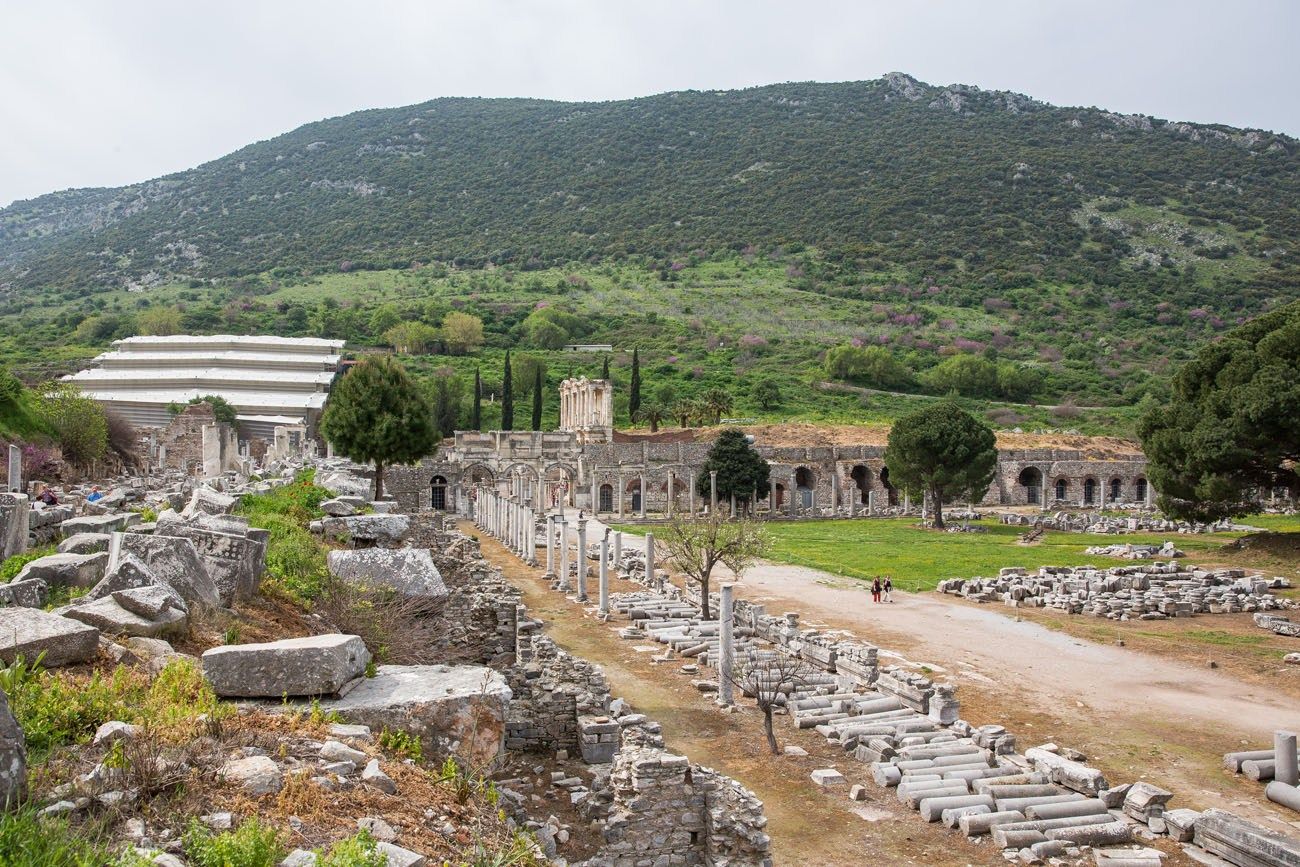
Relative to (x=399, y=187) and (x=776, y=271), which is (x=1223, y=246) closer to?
(x=776, y=271)

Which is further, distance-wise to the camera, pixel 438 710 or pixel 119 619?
pixel 119 619

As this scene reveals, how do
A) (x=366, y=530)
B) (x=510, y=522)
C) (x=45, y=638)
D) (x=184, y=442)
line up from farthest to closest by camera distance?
(x=184, y=442)
(x=510, y=522)
(x=366, y=530)
(x=45, y=638)

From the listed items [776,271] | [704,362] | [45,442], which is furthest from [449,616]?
[776,271]

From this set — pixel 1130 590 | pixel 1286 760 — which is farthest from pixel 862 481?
pixel 1286 760

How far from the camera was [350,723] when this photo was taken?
566 centimetres

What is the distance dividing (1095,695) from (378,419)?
86.7 ft

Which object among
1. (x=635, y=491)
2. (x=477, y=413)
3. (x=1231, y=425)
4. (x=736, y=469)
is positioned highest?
(x=477, y=413)

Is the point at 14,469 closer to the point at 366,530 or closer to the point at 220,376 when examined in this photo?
the point at 366,530

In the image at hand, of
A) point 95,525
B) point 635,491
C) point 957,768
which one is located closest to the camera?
point 95,525

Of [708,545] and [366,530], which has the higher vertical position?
[366,530]

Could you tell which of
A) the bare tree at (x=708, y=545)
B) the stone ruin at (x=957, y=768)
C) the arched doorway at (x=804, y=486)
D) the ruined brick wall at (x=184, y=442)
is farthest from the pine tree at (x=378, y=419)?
the arched doorway at (x=804, y=486)

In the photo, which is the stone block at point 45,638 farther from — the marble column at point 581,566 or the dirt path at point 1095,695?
the marble column at point 581,566

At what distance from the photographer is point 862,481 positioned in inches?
2586

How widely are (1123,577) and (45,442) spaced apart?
102 feet
